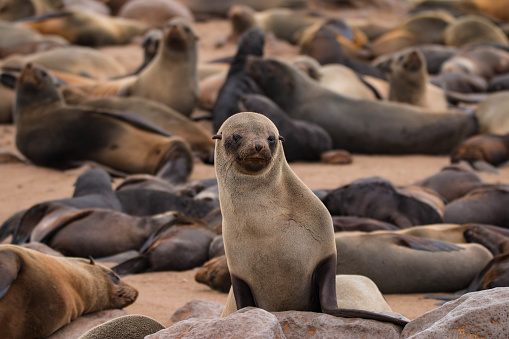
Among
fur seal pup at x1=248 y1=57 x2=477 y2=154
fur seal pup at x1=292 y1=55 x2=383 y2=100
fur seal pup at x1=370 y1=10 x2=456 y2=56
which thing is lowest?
fur seal pup at x1=370 y1=10 x2=456 y2=56

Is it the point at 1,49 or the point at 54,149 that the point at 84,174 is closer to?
the point at 54,149

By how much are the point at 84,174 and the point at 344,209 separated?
2173 mm

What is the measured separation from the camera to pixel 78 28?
15453 millimetres

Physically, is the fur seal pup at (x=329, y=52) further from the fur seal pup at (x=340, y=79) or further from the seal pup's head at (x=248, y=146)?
the seal pup's head at (x=248, y=146)

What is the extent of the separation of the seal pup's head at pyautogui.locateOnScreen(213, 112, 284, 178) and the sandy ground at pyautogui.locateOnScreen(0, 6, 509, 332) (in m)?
1.19

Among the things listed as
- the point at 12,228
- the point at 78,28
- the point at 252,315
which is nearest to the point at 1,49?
the point at 78,28

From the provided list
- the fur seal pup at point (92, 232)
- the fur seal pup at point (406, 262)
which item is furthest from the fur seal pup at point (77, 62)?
the fur seal pup at point (406, 262)

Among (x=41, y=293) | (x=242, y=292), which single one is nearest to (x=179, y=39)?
(x=41, y=293)

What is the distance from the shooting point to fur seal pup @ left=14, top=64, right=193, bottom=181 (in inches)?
328

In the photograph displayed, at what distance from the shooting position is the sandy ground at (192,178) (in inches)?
188

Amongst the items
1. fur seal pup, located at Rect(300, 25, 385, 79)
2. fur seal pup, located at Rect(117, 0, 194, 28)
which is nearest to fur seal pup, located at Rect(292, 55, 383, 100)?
fur seal pup, located at Rect(300, 25, 385, 79)

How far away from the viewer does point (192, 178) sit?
26.8 ft

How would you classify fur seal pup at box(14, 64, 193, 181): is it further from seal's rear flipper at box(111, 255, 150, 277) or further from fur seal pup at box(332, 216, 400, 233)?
seal's rear flipper at box(111, 255, 150, 277)

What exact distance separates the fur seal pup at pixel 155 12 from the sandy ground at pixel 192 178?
7903 mm
